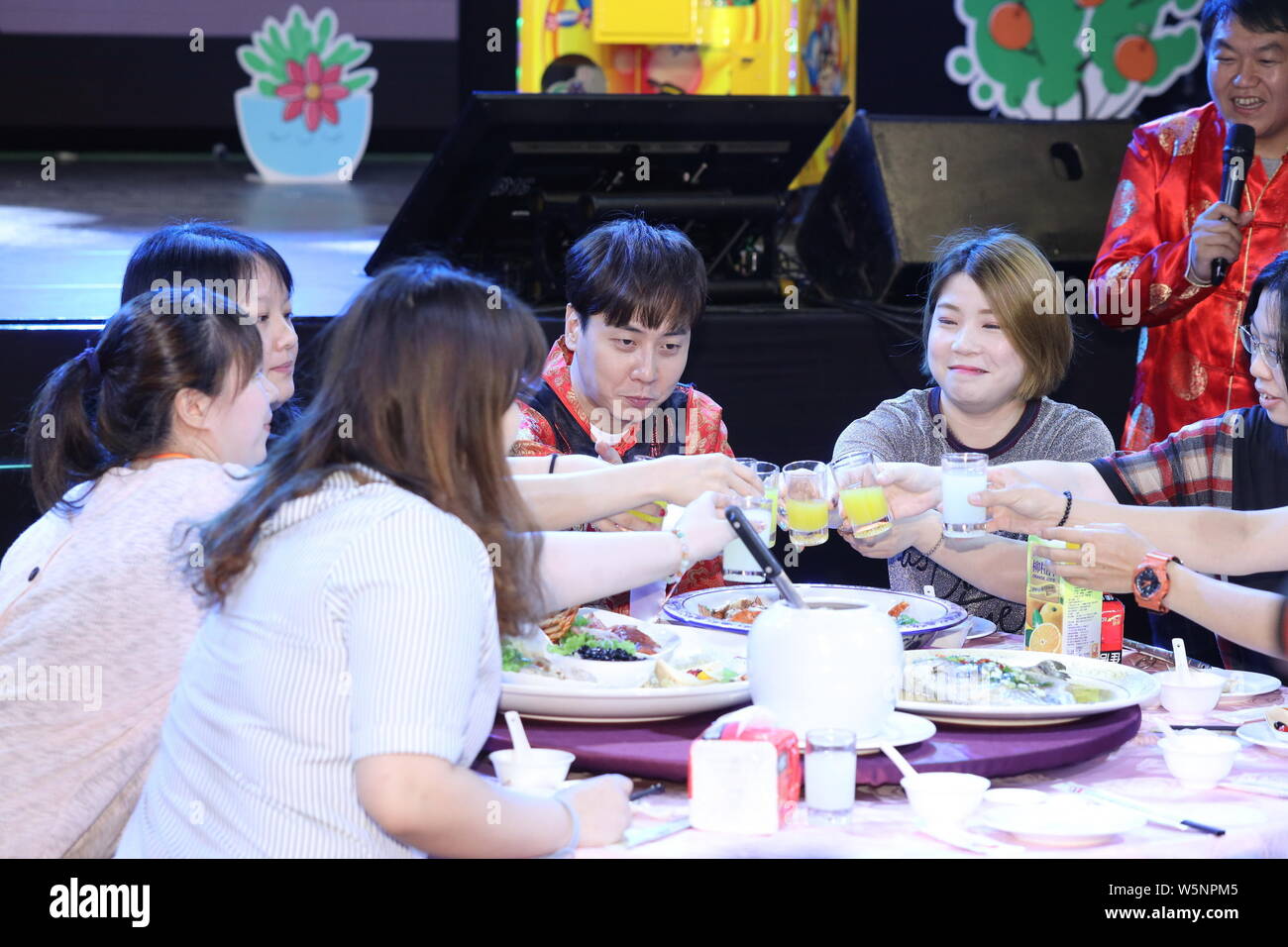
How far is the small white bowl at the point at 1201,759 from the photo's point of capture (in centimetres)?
148

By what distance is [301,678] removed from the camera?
122 cm

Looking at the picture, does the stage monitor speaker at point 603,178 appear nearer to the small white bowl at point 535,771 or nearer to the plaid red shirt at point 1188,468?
the plaid red shirt at point 1188,468

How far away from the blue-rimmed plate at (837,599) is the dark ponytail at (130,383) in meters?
0.68

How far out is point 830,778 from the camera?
4.50 ft

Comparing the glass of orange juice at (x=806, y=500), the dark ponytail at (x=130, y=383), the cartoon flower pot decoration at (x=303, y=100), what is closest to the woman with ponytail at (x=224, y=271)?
the dark ponytail at (x=130, y=383)

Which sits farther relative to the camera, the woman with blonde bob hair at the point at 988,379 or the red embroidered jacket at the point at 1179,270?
the red embroidered jacket at the point at 1179,270

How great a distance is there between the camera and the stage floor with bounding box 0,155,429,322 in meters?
4.69

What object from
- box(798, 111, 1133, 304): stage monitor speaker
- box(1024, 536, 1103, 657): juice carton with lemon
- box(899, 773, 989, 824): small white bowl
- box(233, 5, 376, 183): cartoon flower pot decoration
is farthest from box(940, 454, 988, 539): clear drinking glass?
box(233, 5, 376, 183): cartoon flower pot decoration

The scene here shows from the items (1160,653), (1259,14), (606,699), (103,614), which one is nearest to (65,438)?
(103,614)

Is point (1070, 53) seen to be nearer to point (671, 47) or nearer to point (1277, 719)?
point (671, 47)

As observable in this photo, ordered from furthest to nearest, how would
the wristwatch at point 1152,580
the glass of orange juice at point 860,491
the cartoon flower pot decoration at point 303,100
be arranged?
1. the cartoon flower pot decoration at point 303,100
2. the glass of orange juice at point 860,491
3. the wristwatch at point 1152,580

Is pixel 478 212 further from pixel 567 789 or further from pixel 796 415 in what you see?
pixel 567 789
